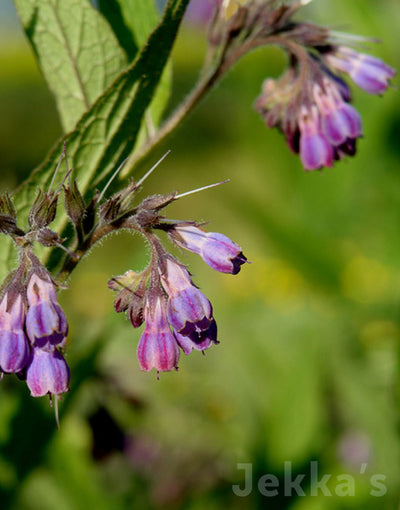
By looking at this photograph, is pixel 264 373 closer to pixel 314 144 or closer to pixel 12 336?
pixel 314 144

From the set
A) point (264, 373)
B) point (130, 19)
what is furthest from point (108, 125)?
point (264, 373)

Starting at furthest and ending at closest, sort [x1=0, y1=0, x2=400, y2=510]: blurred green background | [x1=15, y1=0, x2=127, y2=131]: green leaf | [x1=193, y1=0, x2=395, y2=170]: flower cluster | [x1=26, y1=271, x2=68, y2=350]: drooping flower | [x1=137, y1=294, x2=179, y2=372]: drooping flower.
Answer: [x1=0, y1=0, x2=400, y2=510]: blurred green background < [x1=193, y1=0, x2=395, y2=170]: flower cluster < [x1=15, y1=0, x2=127, y2=131]: green leaf < [x1=137, y1=294, x2=179, y2=372]: drooping flower < [x1=26, y1=271, x2=68, y2=350]: drooping flower

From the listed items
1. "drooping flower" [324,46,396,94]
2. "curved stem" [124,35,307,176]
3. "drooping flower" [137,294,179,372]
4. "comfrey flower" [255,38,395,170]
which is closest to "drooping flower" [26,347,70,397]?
"drooping flower" [137,294,179,372]

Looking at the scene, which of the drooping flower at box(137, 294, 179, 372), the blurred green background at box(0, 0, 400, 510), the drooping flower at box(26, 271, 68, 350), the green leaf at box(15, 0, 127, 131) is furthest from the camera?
the blurred green background at box(0, 0, 400, 510)

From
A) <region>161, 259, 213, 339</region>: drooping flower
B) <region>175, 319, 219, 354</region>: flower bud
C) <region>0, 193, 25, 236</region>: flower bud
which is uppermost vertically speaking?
<region>0, 193, 25, 236</region>: flower bud

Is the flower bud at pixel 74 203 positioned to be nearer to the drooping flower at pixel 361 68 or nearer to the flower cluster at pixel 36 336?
the flower cluster at pixel 36 336

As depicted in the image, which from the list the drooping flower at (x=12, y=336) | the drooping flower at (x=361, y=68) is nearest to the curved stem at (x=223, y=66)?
the drooping flower at (x=361, y=68)

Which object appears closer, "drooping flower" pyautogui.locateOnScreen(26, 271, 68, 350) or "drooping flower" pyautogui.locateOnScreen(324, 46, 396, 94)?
"drooping flower" pyautogui.locateOnScreen(26, 271, 68, 350)

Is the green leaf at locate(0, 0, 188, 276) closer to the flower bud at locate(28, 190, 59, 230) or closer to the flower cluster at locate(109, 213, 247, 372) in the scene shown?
the flower bud at locate(28, 190, 59, 230)
